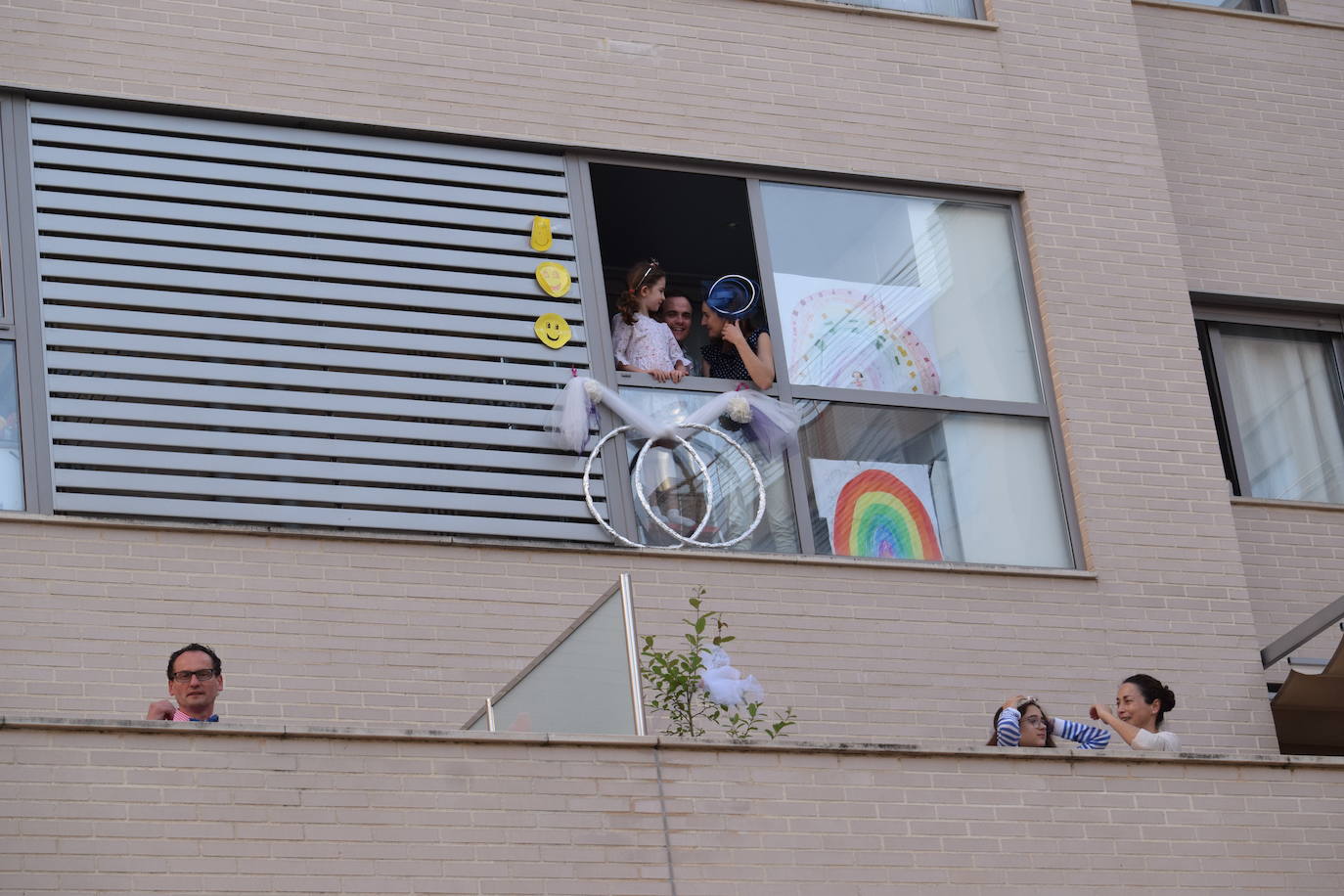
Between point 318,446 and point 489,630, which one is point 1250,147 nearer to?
point 489,630

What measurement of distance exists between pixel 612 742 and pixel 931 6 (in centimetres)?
619

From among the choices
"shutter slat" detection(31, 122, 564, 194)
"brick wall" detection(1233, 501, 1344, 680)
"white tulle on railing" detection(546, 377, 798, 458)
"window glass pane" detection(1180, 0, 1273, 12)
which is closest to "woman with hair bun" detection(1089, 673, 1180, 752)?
"white tulle on railing" detection(546, 377, 798, 458)

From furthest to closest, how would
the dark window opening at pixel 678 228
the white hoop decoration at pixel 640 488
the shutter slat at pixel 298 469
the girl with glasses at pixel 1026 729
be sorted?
the dark window opening at pixel 678 228
the white hoop decoration at pixel 640 488
the shutter slat at pixel 298 469
the girl with glasses at pixel 1026 729

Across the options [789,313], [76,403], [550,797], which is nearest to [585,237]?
[789,313]

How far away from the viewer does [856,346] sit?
12977mm

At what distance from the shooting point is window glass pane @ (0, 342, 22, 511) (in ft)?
35.9

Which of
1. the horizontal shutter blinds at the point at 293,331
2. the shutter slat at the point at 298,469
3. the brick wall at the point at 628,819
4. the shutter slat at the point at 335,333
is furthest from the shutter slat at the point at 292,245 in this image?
the brick wall at the point at 628,819

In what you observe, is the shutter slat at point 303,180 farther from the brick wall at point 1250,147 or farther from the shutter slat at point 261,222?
the brick wall at point 1250,147

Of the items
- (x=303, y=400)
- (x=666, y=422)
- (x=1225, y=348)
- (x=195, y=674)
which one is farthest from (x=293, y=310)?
(x=1225, y=348)

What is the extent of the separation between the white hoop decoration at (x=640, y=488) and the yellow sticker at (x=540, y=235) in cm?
105

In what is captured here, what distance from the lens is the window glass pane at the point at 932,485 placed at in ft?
41.2

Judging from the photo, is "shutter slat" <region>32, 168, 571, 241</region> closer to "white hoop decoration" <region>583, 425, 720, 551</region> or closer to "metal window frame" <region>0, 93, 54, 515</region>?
"metal window frame" <region>0, 93, 54, 515</region>

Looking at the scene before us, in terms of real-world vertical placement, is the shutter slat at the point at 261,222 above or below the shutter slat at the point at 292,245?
above

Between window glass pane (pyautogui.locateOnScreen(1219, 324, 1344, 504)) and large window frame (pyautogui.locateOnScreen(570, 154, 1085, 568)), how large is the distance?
1.96 m
